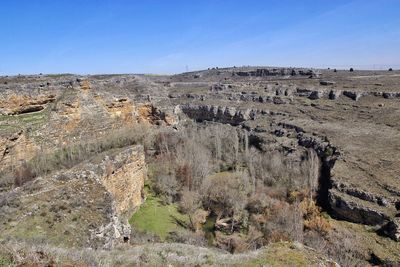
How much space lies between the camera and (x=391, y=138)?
41219 millimetres

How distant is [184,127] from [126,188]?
1307 inches

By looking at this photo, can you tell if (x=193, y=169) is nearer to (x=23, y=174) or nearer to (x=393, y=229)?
(x=23, y=174)

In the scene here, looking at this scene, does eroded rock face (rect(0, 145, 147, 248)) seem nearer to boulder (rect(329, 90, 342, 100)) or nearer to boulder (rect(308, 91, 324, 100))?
boulder (rect(329, 90, 342, 100))

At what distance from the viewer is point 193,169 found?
1574 inches

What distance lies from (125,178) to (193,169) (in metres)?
14.4

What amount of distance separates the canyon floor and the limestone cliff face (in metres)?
0.13

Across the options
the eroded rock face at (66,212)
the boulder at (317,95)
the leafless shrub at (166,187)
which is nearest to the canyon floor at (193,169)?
the eroded rock face at (66,212)

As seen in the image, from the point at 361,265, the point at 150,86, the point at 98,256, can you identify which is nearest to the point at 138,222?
the point at 361,265

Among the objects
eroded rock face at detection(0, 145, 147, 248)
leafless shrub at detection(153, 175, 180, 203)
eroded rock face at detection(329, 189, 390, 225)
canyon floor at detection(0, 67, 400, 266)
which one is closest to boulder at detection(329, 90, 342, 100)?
canyon floor at detection(0, 67, 400, 266)

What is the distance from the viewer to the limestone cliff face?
23.6 m

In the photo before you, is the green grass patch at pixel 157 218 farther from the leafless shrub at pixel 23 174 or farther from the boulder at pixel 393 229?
the boulder at pixel 393 229

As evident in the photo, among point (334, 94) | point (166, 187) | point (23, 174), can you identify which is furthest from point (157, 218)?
point (334, 94)

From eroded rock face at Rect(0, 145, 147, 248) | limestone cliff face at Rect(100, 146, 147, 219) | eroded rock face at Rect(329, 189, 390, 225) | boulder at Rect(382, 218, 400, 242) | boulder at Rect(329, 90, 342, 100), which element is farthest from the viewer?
boulder at Rect(329, 90, 342, 100)

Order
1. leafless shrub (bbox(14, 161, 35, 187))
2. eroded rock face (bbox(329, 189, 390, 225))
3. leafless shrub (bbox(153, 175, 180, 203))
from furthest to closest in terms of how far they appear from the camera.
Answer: leafless shrub (bbox(153, 175, 180, 203)) < leafless shrub (bbox(14, 161, 35, 187)) < eroded rock face (bbox(329, 189, 390, 225))
